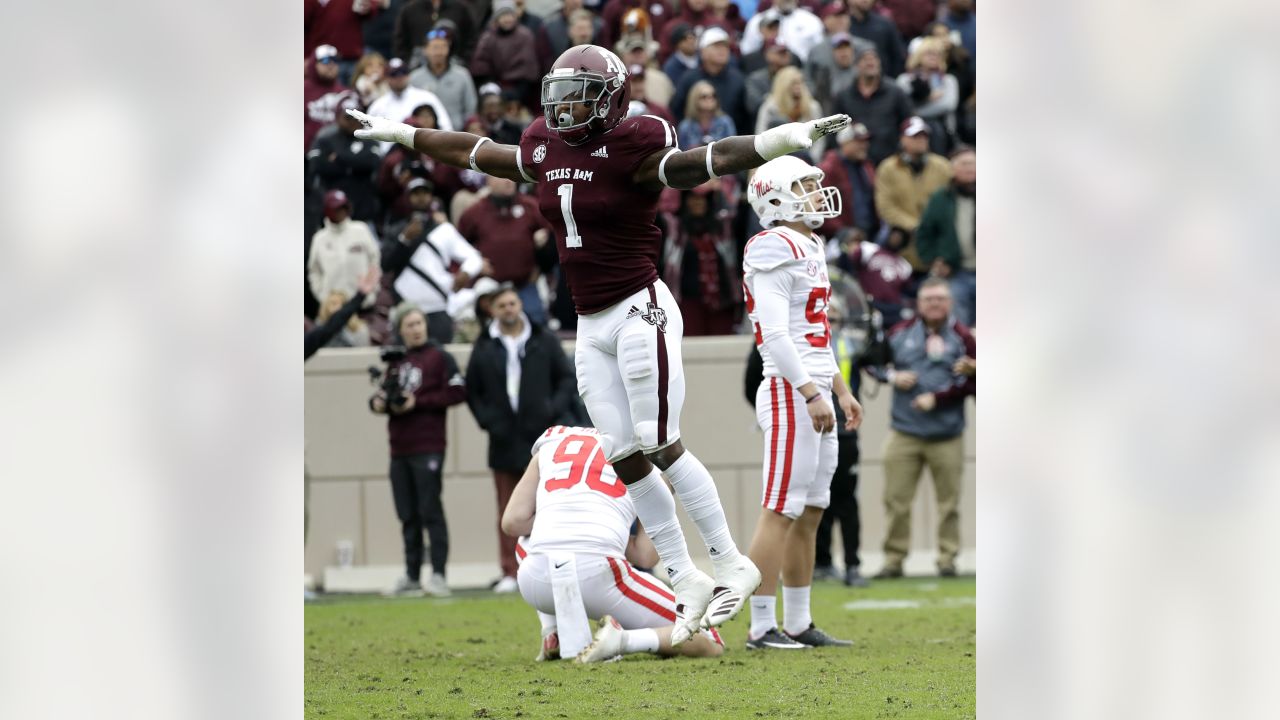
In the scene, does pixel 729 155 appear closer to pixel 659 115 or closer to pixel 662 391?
pixel 662 391

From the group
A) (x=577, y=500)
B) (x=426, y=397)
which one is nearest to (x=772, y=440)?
(x=577, y=500)

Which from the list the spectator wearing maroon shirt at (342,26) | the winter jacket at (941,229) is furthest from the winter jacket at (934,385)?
the spectator wearing maroon shirt at (342,26)

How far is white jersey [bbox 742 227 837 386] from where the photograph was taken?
7.79 metres

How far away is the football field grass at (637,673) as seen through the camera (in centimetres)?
601

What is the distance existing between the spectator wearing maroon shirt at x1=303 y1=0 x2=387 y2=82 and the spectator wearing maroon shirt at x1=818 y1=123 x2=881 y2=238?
4.90 m

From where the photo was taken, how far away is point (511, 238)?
543 inches

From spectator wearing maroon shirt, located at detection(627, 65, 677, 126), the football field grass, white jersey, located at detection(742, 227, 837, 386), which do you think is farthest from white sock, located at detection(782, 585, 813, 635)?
spectator wearing maroon shirt, located at detection(627, 65, 677, 126)

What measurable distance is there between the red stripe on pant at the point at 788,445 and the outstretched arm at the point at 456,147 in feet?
5.60

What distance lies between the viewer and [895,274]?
14484 millimetres

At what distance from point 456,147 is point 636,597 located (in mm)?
2263

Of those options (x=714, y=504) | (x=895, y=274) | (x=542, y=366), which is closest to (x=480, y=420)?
(x=542, y=366)
